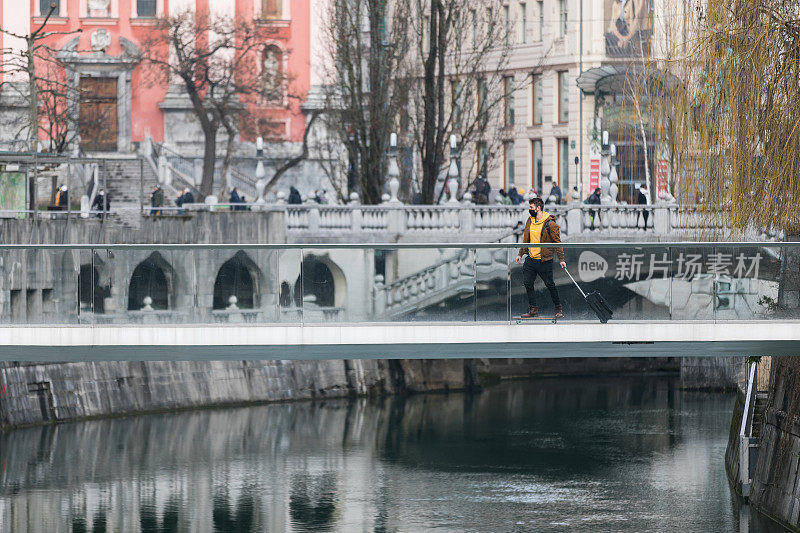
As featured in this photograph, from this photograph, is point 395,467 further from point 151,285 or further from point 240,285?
point 151,285

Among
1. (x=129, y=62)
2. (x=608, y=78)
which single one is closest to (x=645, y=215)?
(x=608, y=78)

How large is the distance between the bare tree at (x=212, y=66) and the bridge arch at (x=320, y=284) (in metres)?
37.6

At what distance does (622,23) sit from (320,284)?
44.3 meters

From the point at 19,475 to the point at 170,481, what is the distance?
3.14 meters

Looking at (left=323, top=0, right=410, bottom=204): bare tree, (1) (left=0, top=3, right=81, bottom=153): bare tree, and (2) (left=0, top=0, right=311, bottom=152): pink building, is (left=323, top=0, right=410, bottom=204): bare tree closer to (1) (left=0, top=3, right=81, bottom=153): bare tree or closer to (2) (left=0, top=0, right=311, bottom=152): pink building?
(1) (left=0, top=3, right=81, bottom=153): bare tree

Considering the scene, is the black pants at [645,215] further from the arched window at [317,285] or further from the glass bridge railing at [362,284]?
the arched window at [317,285]

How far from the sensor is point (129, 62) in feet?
224

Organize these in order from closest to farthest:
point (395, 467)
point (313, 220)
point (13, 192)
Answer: point (395, 467) < point (13, 192) < point (313, 220)

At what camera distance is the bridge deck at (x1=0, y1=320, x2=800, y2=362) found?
84.1 ft

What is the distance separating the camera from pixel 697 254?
85.1 ft

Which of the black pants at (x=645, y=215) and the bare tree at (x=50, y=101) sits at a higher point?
the bare tree at (x=50, y=101)

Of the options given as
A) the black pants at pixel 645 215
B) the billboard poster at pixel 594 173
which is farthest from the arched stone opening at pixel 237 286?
the billboard poster at pixel 594 173

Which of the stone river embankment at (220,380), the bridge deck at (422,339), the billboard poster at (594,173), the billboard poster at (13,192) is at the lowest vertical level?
the stone river embankment at (220,380)

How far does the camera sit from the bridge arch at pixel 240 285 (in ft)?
84.7
